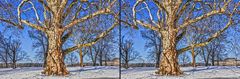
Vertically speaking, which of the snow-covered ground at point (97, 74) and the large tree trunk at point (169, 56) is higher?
the large tree trunk at point (169, 56)

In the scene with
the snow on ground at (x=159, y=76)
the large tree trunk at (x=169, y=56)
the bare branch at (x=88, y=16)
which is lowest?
the snow on ground at (x=159, y=76)

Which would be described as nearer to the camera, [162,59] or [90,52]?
[90,52]

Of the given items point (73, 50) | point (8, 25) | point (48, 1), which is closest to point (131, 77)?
point (73, 50)

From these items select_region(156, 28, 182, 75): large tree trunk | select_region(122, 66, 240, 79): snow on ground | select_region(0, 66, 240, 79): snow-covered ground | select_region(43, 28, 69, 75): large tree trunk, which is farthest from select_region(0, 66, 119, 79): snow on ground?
select_region(156, 28, 182, 75): large tree trunk

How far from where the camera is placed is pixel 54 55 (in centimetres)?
1770

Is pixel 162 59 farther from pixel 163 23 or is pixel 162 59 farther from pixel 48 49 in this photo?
pixel 48 49

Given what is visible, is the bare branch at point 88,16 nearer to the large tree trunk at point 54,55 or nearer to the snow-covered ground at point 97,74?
the large tree trunk at point 54,55

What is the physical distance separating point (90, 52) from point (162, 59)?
3.71m

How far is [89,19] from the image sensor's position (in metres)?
18.4

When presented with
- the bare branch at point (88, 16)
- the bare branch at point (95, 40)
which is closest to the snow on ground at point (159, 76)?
the bare branch at point (95, 40)

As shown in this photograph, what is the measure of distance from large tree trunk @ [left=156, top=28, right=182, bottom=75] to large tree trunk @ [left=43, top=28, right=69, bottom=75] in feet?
14.6

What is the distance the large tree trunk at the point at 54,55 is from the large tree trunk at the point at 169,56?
445 cm

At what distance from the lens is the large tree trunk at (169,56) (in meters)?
18.1

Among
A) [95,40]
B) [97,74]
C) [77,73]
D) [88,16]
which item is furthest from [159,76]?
[88,16]
